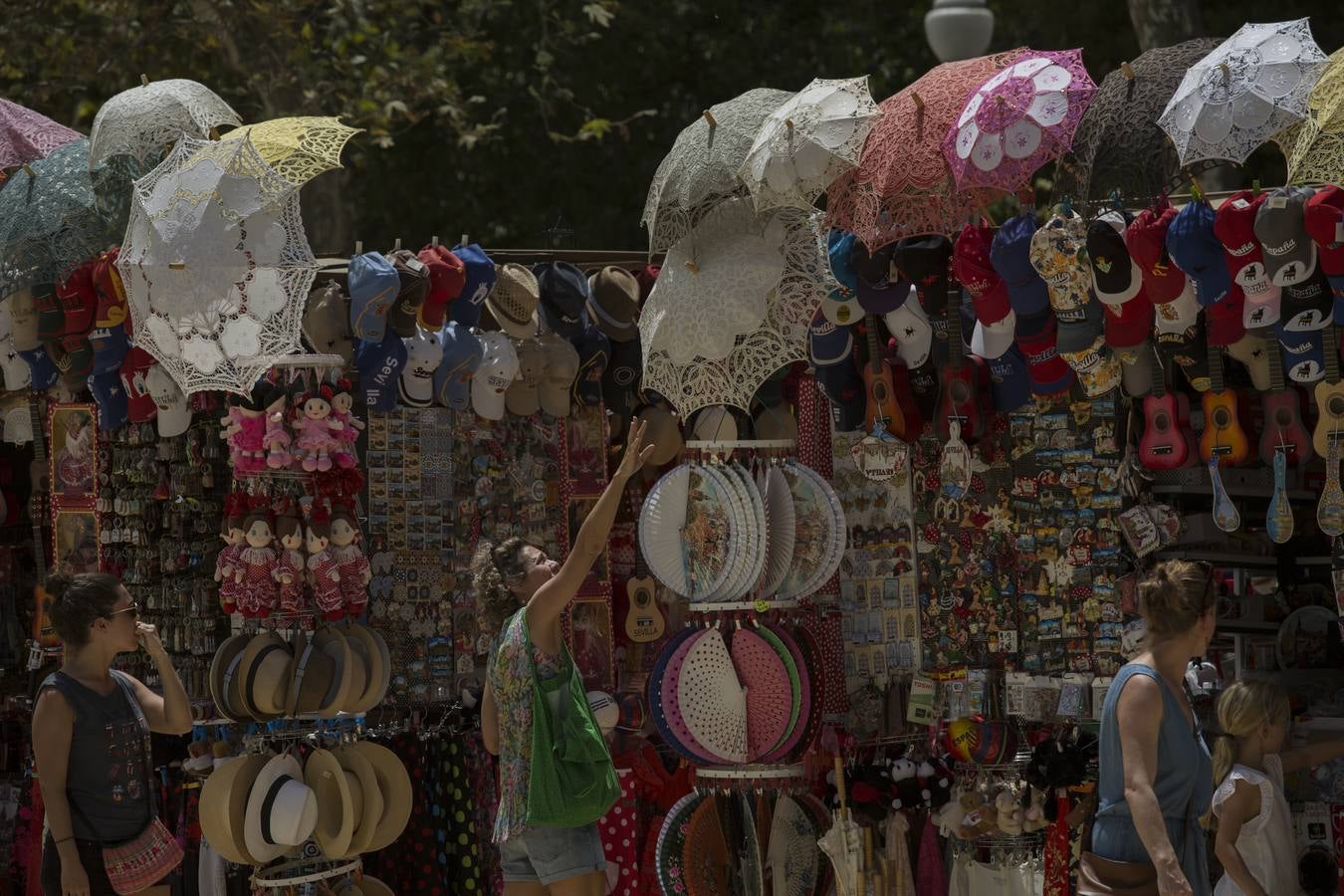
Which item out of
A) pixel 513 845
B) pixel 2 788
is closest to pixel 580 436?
pixel 513 845

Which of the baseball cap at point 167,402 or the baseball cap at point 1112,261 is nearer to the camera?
the baseball cap at point 1112,261

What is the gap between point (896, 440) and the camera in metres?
7.15

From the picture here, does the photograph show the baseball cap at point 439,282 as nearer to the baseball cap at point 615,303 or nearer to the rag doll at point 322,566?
the baseball cap at point 615,303

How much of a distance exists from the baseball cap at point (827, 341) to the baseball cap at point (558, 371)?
93 centimetres

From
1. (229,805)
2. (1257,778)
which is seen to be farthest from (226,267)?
(1257,778)

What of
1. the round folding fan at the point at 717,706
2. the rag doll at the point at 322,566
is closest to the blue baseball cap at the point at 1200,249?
the round folding fan at the point at 717,706

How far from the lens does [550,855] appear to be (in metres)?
5.64

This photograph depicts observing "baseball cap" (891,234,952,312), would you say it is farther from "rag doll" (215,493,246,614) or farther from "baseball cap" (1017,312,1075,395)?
"rag doll" (215,493,246,614)

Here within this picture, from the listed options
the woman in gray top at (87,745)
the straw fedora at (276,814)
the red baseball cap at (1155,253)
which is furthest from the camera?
the straw fedora at (276,814)

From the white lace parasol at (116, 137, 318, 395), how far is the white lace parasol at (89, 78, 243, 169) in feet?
1.98

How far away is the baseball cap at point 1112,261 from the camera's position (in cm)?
598

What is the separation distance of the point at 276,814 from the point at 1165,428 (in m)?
3.31

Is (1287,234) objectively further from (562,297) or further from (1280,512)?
(562,297)

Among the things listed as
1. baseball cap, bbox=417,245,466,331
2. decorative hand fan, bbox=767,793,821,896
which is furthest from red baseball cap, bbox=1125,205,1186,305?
baseball cap, bbox=417,245,466,331
